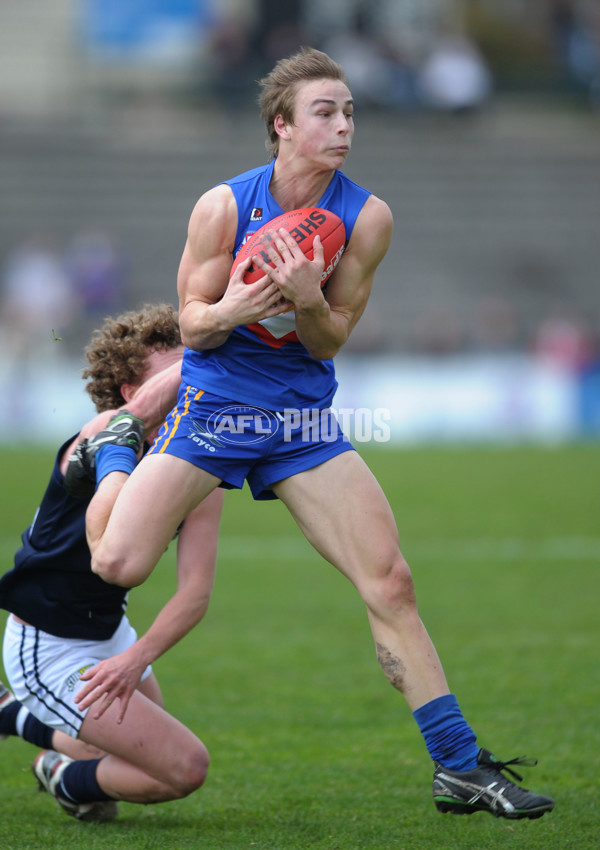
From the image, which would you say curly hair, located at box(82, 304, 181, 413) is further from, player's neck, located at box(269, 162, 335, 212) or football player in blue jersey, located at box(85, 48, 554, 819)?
player's neck, located at box(269, 162, 335, 212)

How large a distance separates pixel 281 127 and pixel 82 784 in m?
2.35

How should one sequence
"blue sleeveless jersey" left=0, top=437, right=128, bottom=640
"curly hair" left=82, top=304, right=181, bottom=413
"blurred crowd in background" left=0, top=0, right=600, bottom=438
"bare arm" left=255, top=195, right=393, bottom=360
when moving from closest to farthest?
"bare arm" left=255, top=195, right=393, bottom=360 < "blue sleeveless jersey" left=0, top=437, right=128, bottom=640 < "curly hair" left=82, top=304, right=181, bottom=413 < "blurred crowd in background" left=0, top=0, right=600, bottom=438

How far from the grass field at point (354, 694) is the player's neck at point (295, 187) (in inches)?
82.3

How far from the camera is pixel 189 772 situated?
3945 mm

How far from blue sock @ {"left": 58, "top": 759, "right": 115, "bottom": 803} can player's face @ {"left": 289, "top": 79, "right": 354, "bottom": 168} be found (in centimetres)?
222

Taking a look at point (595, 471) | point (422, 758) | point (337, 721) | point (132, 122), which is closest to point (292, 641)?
point (337, 721)

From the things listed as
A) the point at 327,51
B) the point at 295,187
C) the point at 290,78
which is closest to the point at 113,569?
the point at 295,187

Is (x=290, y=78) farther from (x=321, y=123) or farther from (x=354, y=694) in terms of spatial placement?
(x=354, y=694)

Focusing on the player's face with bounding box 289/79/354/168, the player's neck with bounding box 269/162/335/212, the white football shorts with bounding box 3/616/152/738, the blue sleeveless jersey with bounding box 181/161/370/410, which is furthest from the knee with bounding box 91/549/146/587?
the player's face with bounding box 289/79/354/168

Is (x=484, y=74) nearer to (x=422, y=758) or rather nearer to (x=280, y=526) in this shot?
(x=280, y=526)

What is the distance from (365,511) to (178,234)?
1848 centimetres

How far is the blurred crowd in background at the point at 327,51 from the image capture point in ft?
60.1

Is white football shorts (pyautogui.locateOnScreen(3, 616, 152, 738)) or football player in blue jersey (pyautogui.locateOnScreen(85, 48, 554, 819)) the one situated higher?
football player in blue jersey (pyautogui.locateOnScreen(85, 48, 554, 819))

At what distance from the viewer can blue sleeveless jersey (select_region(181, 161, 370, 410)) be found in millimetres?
3803
